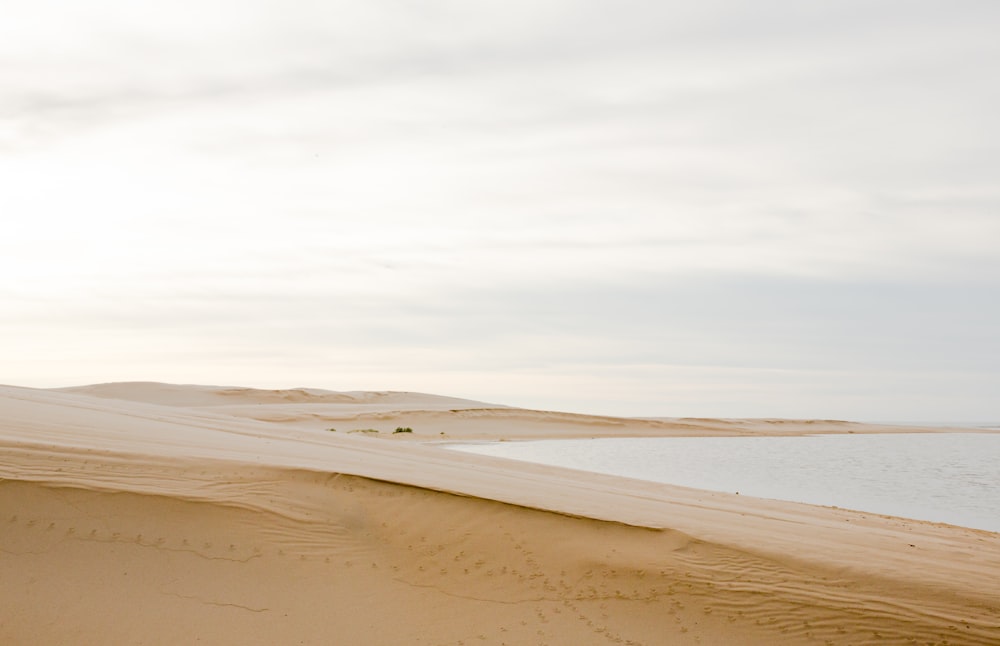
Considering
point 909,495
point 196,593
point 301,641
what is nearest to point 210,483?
point 196,593

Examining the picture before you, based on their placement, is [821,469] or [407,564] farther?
[821,469]

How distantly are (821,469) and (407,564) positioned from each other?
59.7 ft

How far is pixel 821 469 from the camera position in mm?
23938

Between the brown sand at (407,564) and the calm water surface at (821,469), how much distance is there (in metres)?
5.24

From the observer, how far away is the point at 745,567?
8.81 m

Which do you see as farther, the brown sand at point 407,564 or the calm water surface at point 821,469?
the calm water surface at point 821,469

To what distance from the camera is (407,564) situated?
8.84 metres

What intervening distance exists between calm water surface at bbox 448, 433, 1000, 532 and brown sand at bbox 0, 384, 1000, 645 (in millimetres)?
5240

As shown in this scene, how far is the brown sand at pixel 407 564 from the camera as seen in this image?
752 centimetres

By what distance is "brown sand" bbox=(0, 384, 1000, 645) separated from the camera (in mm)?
7516

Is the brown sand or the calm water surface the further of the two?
the calm water surface

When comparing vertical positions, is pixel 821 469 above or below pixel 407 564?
above

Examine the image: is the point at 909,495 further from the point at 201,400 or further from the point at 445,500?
the point at 201,400

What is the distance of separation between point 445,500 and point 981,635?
221 inches
